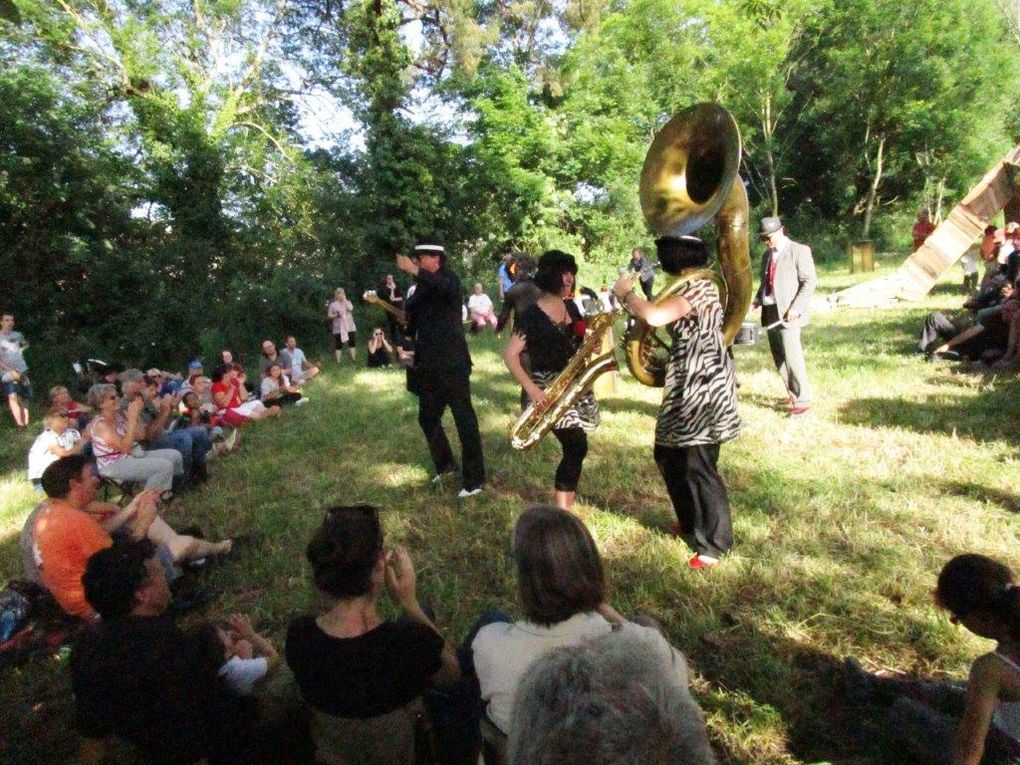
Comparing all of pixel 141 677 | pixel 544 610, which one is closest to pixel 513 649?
pixel 544 610

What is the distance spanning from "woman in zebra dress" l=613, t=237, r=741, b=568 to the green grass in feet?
1.33

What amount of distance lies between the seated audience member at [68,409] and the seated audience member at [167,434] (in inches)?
17.3

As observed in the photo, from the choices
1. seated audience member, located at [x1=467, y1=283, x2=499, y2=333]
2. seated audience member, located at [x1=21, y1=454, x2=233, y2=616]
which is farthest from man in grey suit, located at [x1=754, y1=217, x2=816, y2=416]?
seated audience member, located at [x1=467, y1=283, x2=499, y2=333]

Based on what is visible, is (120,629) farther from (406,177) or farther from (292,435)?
(406,177)

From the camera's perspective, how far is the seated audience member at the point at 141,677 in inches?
83.5

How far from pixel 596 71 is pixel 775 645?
22.5 m

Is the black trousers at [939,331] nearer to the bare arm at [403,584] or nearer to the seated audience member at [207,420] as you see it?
the bare arm at [403,584]

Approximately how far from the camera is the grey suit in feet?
20.5

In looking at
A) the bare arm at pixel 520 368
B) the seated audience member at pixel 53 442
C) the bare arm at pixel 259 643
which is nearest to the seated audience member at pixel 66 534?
the bare arm at pixel 259 643

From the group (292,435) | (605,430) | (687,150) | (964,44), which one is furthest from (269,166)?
(964,44)

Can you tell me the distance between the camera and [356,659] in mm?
2023

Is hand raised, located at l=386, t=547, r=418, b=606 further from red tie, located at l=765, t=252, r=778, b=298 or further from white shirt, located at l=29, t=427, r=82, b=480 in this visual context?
red tie, located at l=765, t=252, r=778, b=298

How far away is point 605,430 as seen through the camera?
256 inches

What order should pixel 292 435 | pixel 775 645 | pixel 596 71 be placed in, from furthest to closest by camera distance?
pixel 596 71 < pixel 292 435 < pixel 775 645
